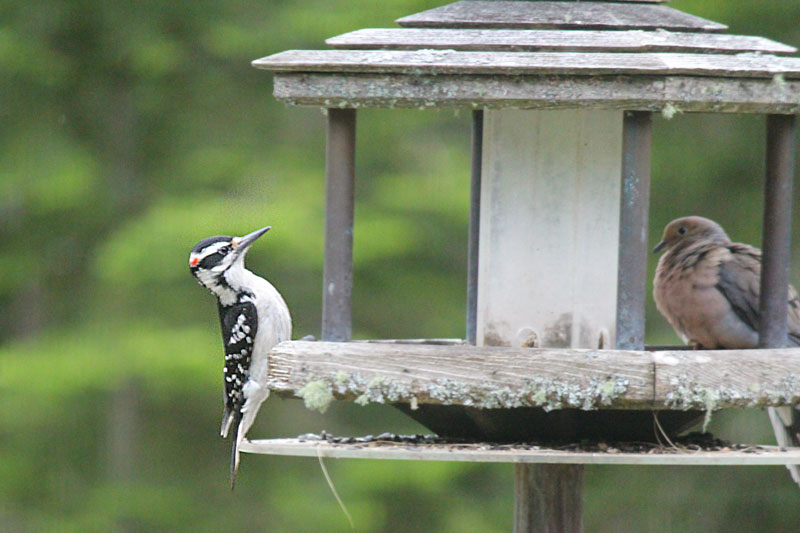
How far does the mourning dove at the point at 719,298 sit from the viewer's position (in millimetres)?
4441

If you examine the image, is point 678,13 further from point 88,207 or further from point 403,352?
point 88,207

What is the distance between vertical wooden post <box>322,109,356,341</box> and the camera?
396cm

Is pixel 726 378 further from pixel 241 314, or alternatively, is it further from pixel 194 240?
pixel 194 240

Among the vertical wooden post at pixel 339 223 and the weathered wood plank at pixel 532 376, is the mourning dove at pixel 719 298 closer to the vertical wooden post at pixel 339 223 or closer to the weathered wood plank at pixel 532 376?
the weathered wood plank at pixel 532 376

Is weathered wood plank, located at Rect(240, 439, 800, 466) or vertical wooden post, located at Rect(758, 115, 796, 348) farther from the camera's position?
vertical wooden post, located at Rect(758, 115, 796, 348)

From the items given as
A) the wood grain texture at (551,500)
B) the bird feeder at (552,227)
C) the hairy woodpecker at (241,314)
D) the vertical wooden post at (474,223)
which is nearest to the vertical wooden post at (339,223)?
the bird feeder at (552,227)

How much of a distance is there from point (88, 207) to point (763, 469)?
20.5ft

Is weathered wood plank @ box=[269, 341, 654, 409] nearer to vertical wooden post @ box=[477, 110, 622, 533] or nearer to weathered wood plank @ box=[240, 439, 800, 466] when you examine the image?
weathered wood plank @ box=[240, 439, 800, 466]

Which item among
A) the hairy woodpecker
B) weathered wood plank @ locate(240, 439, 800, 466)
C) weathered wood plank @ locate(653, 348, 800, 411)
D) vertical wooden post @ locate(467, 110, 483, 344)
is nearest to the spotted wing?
the hairy woodpecker

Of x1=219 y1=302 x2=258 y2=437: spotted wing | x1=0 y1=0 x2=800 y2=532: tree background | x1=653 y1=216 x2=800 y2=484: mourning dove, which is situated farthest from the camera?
x1=0 y1=0 x2=800 y2=532: tree background

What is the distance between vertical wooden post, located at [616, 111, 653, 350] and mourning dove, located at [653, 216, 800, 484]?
0.77m

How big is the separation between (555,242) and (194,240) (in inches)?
220

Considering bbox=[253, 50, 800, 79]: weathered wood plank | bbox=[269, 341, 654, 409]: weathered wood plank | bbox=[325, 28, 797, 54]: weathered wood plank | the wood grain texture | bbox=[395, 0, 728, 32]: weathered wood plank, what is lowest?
the wood grain texture

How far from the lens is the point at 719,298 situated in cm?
451
